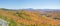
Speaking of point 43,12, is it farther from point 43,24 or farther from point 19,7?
point 19,7

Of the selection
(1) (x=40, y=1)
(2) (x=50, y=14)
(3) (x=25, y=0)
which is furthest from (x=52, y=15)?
(3) (x=25, y=0)

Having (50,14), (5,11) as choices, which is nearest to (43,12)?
(50,14)

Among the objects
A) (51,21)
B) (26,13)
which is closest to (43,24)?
(51,21)

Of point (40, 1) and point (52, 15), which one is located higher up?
point (40, 1)

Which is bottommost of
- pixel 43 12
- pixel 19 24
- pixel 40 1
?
pixel 19 24

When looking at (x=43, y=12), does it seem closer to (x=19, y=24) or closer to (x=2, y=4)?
(x=19, y=24)

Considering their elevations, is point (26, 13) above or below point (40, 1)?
below

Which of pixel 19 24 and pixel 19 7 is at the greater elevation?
pixel 19 7

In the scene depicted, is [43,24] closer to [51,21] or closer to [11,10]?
[51,21]
